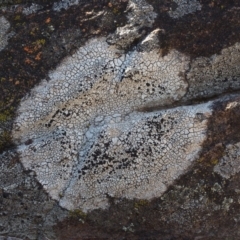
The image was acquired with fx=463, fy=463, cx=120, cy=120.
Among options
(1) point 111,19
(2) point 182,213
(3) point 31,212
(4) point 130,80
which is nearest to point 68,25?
(1) point 111,19

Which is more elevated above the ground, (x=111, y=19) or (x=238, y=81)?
(x=111, y=19)

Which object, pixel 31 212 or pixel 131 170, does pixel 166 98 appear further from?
pixel 31 212

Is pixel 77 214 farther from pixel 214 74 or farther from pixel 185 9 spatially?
pixel 185 9

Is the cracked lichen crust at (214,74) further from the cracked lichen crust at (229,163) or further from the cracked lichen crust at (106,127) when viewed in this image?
the cracked lichen crust at (229,163)

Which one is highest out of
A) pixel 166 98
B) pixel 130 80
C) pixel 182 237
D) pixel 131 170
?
pixel 130 80

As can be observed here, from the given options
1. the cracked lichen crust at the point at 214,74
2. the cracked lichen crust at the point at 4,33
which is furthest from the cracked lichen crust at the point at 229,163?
the cracked lichen crust at the point at 4,33

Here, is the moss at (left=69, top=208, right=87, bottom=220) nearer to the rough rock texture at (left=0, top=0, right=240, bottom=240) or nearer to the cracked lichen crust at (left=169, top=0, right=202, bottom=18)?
the rough rock texture at (left=0, top=0, right=240, bottom=240)

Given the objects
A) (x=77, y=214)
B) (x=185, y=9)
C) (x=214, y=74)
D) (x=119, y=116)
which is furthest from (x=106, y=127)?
(x=185, y=9)
